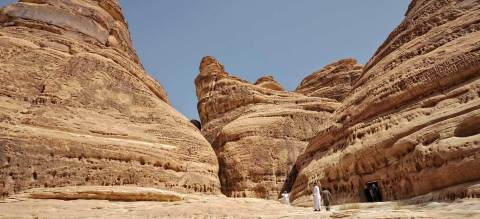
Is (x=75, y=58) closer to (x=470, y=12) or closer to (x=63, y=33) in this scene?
(x=63, y=33)

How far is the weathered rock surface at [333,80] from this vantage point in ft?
165

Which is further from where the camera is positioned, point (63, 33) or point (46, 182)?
point (63, 33)

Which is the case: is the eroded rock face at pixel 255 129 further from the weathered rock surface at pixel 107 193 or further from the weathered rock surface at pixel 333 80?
the weathered rock surface at pixel 107 193

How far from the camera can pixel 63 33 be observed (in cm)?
2588

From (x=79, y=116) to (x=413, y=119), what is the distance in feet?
50.3

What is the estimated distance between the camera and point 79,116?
19.8 m

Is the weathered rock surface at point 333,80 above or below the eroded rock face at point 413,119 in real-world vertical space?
above

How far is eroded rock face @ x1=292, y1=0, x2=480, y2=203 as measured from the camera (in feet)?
45.1

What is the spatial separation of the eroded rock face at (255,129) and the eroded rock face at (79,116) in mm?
5909

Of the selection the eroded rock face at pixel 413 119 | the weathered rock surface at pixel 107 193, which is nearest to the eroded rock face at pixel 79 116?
the weathered rock surface at pixel 107 193

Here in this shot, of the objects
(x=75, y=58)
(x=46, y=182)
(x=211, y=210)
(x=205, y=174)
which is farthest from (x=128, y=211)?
(x=75, y=58)

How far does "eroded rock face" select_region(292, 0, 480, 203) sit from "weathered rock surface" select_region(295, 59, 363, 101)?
2717 cm

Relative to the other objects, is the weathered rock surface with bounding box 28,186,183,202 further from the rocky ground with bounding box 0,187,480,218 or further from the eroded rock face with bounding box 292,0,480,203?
the eroded rock face with bounding box 292,0,480,203

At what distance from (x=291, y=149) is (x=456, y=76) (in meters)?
17.4
